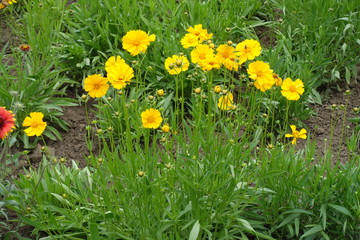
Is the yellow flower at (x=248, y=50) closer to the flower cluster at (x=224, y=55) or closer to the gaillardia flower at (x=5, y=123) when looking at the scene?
the flower cluster at (x=224, y=55)

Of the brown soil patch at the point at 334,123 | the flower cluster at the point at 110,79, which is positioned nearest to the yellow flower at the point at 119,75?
the flower cluster at the point at 110,79

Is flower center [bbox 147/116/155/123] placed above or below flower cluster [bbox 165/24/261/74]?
below

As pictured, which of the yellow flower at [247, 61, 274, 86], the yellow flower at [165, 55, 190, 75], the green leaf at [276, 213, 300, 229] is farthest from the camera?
the green leaf at [276, 213, 300, 229]

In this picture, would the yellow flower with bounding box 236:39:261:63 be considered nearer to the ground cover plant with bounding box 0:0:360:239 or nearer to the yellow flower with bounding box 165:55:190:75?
the ground cover plant with bounding box 0:0:360:239

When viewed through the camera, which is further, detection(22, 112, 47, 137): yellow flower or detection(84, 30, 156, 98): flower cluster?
detection(22, 112, 47, 137): yellow flower

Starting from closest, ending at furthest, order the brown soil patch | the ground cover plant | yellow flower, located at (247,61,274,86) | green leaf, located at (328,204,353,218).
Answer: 1. yellow flower, located at (247,61,274,86)
2. the ground cover plant
3. green leaf, located at (328,204,353,218)
4. the brown soil patch

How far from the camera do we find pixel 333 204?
2.49 metres

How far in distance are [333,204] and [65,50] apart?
2.08 meters

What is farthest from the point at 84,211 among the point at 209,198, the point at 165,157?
the point at 209,198

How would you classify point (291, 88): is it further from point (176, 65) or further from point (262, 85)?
point (176, 65)

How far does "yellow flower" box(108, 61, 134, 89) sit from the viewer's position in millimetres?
2123

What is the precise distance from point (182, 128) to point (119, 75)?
3.06 feet

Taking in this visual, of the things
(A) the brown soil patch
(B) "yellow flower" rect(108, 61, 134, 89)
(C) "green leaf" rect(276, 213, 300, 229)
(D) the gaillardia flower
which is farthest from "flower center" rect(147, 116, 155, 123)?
(A) the brown soil patch

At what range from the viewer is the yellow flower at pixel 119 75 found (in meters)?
2.12
